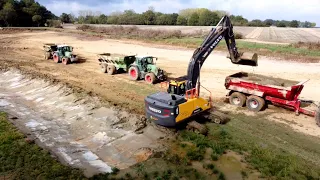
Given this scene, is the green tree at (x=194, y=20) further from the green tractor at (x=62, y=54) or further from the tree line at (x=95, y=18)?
the green tractor at (x=62, y=54)

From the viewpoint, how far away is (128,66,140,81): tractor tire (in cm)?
2228

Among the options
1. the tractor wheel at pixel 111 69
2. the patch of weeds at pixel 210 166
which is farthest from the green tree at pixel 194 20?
the patch of weeds at pixel 210 166

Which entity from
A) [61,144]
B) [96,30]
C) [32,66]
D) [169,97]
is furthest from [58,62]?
[96,30]

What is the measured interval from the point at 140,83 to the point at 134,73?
1.24 m

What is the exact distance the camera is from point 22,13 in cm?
7450

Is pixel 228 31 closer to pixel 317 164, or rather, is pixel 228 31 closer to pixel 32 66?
pixel 317 164

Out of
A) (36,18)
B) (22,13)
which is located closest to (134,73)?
(36,18)

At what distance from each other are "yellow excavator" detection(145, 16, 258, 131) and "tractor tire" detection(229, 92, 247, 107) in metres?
1.97

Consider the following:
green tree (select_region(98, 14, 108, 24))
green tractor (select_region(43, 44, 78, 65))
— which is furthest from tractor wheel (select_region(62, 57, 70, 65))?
green tree (select_region(98, 14, 108, 24))

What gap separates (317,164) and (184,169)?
4951 millimetres

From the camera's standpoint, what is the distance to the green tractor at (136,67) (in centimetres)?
2161

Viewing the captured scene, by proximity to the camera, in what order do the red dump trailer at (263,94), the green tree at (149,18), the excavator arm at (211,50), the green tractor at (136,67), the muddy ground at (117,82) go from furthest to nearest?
the green tree at (149,18) → the green tractor at (136,67) → the muddy ground at (117,82) → the red dump trailer at (263,94) → the excavator arm at (211,50)

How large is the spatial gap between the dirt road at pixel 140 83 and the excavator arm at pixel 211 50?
295 cm

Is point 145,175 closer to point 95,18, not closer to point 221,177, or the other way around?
point 221,177
